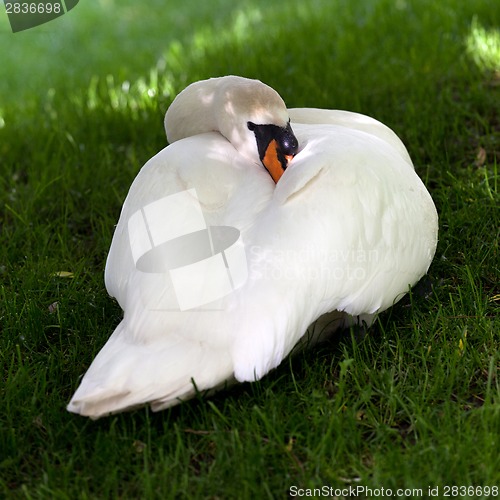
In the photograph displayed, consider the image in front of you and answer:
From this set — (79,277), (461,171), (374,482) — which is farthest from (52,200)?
(374,482)

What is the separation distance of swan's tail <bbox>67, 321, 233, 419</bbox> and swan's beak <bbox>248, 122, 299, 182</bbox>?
0.85 meters

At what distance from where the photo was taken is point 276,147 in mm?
3301

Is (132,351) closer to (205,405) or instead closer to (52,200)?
(205,405)

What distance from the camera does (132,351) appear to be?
105 inches

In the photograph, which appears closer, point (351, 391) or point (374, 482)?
point (374, 482)

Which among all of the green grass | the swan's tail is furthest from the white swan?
the green grass

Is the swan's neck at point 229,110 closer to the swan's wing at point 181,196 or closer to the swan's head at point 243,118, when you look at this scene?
the swan's head at point 243,118

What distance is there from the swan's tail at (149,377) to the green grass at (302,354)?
0.59 feet

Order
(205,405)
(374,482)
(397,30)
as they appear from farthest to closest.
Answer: (397,30)
(205,405)
(374,482)

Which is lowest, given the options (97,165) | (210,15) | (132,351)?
(210,15)

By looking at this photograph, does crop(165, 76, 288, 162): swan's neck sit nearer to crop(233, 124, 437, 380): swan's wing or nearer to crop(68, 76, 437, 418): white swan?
crop(68, 76, 437, 418): white swan

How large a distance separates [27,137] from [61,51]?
10.1 feet

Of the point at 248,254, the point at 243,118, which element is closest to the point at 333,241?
the point at 248,254

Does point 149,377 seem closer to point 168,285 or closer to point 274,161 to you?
point 168,285
